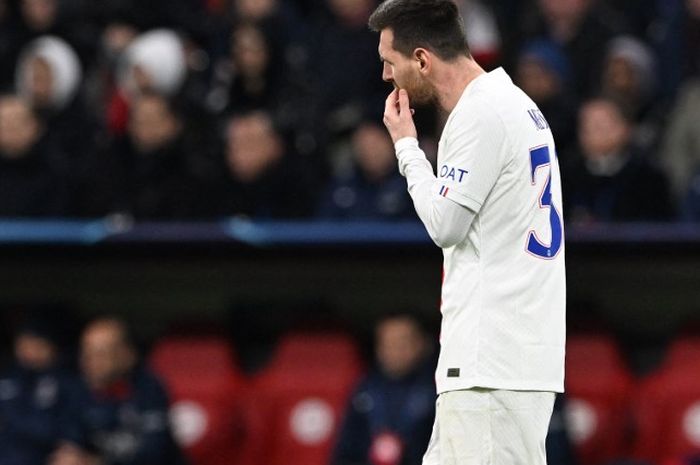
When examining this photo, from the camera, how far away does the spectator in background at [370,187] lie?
9203 mm

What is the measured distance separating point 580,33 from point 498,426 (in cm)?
606

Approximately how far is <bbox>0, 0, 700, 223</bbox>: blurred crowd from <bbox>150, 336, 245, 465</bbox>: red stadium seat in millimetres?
845

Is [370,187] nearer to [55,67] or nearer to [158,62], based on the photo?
[158,62]

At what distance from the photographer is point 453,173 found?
4.51 metres

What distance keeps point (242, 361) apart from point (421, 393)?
1.64 metres

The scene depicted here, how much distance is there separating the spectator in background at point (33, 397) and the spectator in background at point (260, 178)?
1.25m

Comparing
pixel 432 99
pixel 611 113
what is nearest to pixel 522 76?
pixel 611 113

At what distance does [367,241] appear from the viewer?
29.5ft

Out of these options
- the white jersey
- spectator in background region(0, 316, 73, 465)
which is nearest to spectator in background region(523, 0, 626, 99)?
spectator in background region(0, 316, 73, 465)

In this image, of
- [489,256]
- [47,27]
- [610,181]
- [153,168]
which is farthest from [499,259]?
[47,27]

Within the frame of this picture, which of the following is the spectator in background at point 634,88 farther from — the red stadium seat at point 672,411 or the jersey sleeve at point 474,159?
the jersey sleeve at point 474,159

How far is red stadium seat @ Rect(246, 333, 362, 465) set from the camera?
9.20 meters

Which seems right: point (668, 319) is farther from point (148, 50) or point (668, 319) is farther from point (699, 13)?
point (148, 50)

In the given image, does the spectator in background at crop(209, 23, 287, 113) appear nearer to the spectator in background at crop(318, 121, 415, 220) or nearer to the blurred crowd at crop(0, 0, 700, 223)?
the blurred crowd at crop(0, 0, 700, 223)
